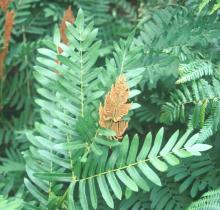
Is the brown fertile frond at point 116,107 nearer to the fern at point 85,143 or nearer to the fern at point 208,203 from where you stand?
the fern at point 85,143

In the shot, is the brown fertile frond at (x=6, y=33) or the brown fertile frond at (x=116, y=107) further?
the brown fertile frond at (x=6, y=33)

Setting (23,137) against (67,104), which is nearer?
(67,104)

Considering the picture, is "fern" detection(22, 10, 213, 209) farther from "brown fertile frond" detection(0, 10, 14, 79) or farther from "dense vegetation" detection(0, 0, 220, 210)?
"brown fertile frond" detection(0, 10, 14, 79)

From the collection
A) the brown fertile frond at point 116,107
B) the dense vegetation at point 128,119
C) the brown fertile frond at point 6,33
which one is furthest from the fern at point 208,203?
the brown fertile frond at point 6,33

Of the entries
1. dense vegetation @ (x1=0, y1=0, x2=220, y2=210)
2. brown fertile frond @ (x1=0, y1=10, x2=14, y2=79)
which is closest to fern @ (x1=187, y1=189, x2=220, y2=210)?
dense vegetation @ (x1=0, y1=0, x2=220, y2=210)

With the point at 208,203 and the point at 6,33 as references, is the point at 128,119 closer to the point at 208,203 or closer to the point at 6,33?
the point at 208,203

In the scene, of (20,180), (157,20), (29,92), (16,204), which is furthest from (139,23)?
(16,204)

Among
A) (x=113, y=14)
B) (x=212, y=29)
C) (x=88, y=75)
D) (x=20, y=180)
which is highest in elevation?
(x=113, y=14)

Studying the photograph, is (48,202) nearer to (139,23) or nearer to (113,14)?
(139,23)
